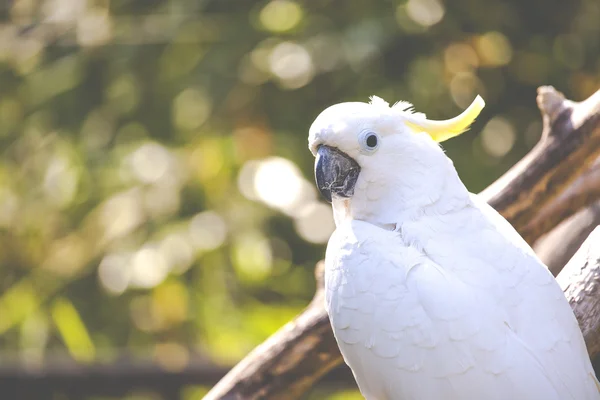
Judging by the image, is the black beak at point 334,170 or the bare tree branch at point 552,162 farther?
the bare tree branch at point 552,162

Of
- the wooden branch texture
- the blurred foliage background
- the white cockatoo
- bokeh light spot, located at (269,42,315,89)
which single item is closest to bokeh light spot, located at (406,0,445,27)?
the blurred foliage background

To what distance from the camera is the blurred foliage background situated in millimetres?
3029

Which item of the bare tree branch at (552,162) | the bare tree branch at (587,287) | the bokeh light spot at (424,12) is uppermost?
the bokeh light spot at (424,12)

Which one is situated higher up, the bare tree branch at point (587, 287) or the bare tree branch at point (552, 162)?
the bare tree branch at point (552, 162)

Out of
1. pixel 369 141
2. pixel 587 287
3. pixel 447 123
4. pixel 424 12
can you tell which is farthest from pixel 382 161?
pixel 424 12

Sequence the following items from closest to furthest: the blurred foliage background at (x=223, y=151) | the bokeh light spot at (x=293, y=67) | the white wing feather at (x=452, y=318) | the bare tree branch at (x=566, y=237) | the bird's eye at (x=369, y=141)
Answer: the white wing feather at (x=452, y=318)
the bird's eye at (x=369, y=141)
the bare tree branch at (x=566, y=237)
the blurred foliage background at (x=223, y=151)
the bokeh light spot at (x=293, y=67)

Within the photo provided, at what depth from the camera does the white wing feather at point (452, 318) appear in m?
1.15

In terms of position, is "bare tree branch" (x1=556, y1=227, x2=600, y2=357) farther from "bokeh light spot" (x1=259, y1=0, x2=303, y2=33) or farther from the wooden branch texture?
"bokeh light spot" (x1=259, y1=0, x2=303, y2=33)

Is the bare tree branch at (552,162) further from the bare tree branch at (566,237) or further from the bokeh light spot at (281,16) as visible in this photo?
the bokeh light spot at (281,16)

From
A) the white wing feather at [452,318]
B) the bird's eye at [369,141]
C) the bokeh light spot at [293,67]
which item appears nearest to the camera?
the white wing feather at [452,318]

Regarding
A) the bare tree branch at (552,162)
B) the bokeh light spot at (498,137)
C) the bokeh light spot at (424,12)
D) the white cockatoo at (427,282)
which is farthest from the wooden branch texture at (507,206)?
the bokeh light spot at (424,12)

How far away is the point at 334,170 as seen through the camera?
134 cm

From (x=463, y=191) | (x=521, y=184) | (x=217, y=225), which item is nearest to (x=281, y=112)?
(x=217, y=225)

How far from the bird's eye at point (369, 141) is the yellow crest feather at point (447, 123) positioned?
0.08m
